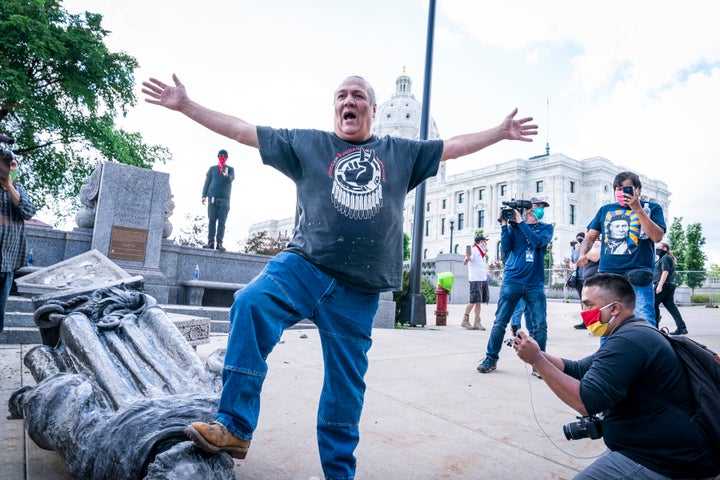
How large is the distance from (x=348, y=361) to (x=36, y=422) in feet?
4.86

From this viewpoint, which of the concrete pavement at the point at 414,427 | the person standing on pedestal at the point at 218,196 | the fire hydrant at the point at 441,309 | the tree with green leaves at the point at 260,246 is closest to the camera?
the concrete pavement at the point at 414,427

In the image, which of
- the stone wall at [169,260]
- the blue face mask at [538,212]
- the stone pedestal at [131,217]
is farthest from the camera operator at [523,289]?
the stone pedestal at [131,217]

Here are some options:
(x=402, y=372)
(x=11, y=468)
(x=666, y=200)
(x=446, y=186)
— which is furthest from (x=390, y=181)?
(x=666, y=200)

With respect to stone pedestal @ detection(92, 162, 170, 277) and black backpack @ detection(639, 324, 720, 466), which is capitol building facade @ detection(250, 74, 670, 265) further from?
black backpack @ detection(639, 324, 720, 466)

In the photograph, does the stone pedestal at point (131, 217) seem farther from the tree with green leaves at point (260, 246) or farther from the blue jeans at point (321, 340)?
the tree with green leaves at point (260, 246)

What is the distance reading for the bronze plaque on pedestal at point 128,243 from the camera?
8.45m

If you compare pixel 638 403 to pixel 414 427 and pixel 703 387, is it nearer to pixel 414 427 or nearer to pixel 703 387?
pixel 703 387

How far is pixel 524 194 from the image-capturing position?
228 ft

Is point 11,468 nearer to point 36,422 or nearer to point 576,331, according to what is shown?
point 36,422

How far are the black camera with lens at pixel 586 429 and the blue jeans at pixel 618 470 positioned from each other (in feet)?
0.61

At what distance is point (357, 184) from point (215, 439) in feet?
4.07

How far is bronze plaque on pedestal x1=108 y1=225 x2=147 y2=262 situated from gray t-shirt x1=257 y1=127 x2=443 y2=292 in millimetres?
7200

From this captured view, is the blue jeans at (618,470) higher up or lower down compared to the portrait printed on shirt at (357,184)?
lower down

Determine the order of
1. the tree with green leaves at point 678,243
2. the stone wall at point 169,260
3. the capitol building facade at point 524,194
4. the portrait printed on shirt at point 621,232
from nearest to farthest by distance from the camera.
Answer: the portrait printed on shirt at point 621,232 → the stone wall at point 169,260 → the tree with green leaves at point 678,243 → the capitol building facade at point 524,194
